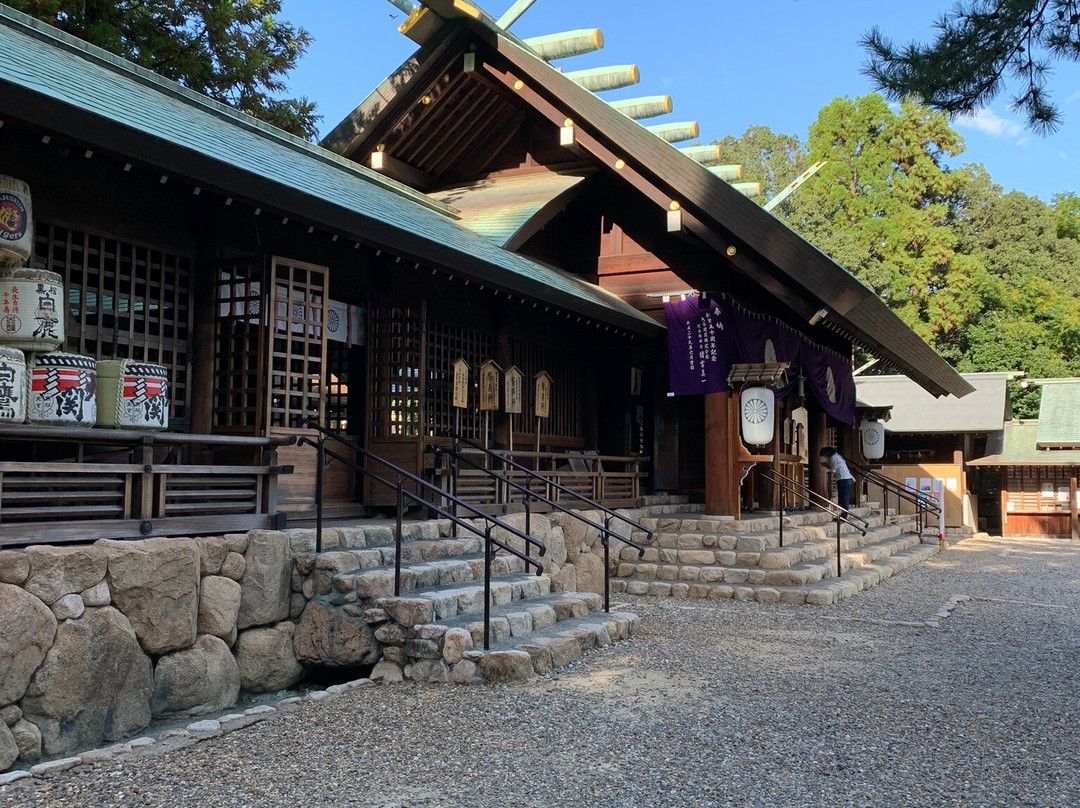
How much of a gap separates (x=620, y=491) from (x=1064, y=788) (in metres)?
8.53

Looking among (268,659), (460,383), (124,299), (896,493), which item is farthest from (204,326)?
(896,493)

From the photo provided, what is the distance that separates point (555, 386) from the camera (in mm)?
12820

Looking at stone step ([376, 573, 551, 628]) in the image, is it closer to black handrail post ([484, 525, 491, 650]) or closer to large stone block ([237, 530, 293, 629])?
black handrail post ([484, 525, 491, 650])

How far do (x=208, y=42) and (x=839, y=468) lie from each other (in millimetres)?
13357

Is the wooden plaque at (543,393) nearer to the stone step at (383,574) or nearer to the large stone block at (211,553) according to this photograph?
the stone step at (383,574)

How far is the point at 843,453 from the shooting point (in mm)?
19969

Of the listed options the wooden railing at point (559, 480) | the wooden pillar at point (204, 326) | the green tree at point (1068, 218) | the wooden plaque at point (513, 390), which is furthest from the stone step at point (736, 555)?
the green tree at point (1068, 218)

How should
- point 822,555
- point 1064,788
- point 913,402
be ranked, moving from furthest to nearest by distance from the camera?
point 913,402
point 822,555
point 1064,788

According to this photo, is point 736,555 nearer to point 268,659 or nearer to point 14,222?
point 268,659

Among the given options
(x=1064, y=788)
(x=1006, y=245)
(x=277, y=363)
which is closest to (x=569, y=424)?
(x=277, y=363)

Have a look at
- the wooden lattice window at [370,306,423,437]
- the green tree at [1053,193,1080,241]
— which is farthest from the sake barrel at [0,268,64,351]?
the green tree at [1053,193,1080,241]

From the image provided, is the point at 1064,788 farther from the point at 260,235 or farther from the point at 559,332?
the point at 559,332

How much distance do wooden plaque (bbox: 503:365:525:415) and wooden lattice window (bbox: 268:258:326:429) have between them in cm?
348

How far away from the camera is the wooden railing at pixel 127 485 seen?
5340 millimetres
